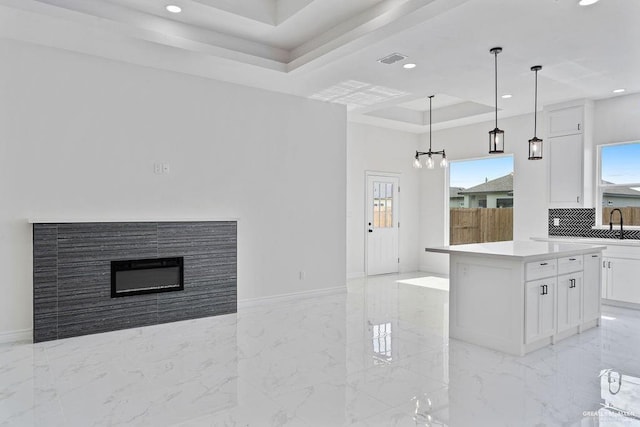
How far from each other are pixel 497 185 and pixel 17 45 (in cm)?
741

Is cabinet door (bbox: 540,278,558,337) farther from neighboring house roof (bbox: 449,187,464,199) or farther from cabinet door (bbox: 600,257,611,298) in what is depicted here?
neighboring house roof (bbox: 449,187,464,199)

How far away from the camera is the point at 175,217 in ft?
16.4

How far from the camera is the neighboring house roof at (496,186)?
7.53 meters

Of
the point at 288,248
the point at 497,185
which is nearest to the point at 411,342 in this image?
the point at 288,248

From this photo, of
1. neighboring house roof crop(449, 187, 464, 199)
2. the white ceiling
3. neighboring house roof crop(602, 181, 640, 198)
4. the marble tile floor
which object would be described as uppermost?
the white ceiling

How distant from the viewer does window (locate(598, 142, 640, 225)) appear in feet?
19.2

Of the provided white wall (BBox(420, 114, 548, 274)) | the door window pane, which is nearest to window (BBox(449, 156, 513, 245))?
white wall (BBox(420, 114, 548, 274))

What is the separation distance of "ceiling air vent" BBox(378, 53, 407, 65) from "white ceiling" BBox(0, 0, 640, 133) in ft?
0.22

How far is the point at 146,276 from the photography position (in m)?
4.64

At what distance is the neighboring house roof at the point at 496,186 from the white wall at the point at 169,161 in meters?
3.12

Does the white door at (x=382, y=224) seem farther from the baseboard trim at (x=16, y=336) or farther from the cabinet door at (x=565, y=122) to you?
the baseboard trim at (x=16, y=336)

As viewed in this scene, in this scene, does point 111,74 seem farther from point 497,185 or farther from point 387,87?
point 497,185

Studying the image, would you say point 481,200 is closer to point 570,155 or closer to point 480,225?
point 480,225

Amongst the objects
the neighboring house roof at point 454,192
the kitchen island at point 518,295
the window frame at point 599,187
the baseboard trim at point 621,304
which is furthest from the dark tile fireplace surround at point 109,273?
the window frame at point 599,187
